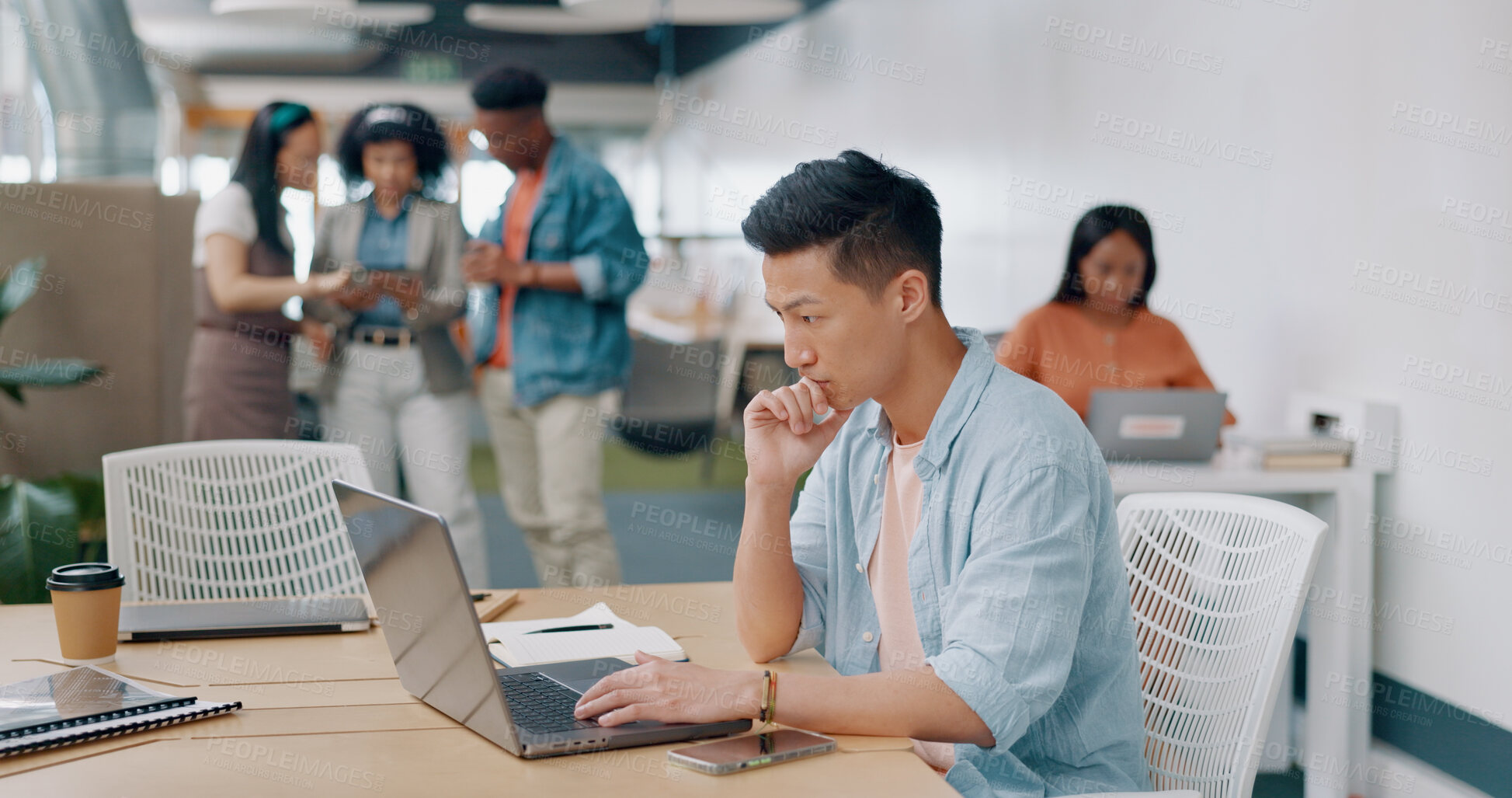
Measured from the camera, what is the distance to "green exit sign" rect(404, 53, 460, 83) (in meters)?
10.3

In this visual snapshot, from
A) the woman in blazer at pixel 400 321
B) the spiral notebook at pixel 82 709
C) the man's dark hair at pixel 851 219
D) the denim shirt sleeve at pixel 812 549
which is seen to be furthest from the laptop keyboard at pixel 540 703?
the woman in blazer at pixel 400 321

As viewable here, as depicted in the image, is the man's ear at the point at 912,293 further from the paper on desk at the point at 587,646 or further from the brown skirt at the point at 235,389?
the brown skirt at the point at 235,389

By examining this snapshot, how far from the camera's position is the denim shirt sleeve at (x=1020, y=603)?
119cm

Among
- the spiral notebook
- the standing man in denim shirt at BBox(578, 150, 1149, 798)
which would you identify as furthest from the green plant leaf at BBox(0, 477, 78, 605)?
the standing man in denim shirt at BBox(578, 150, 1149, 798)

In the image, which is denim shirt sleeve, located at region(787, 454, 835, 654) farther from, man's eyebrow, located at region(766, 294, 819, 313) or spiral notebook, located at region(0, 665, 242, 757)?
spiral notebook, located at region(0, 665, 242, 757)

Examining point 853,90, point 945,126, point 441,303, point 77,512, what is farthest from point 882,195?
point 853,90

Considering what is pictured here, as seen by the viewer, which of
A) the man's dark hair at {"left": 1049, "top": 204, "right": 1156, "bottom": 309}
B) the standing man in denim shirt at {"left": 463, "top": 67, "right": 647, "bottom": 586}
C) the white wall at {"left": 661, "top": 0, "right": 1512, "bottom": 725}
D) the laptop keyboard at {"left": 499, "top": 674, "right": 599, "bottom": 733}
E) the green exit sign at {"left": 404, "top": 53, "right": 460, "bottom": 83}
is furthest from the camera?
the green exit sign at {"left": 404, "top": 53, "right": 460, "bottom": 83}

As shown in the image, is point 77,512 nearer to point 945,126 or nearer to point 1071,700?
point 1071,700

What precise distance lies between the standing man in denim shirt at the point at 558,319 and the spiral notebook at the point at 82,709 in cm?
211

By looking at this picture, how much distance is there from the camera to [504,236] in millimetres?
3504

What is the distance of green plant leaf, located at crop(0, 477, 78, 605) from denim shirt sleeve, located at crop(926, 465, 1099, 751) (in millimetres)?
2428

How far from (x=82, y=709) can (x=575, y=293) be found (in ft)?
7.56

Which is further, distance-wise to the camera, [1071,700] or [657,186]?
[657,186]

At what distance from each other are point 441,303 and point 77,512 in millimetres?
1057
